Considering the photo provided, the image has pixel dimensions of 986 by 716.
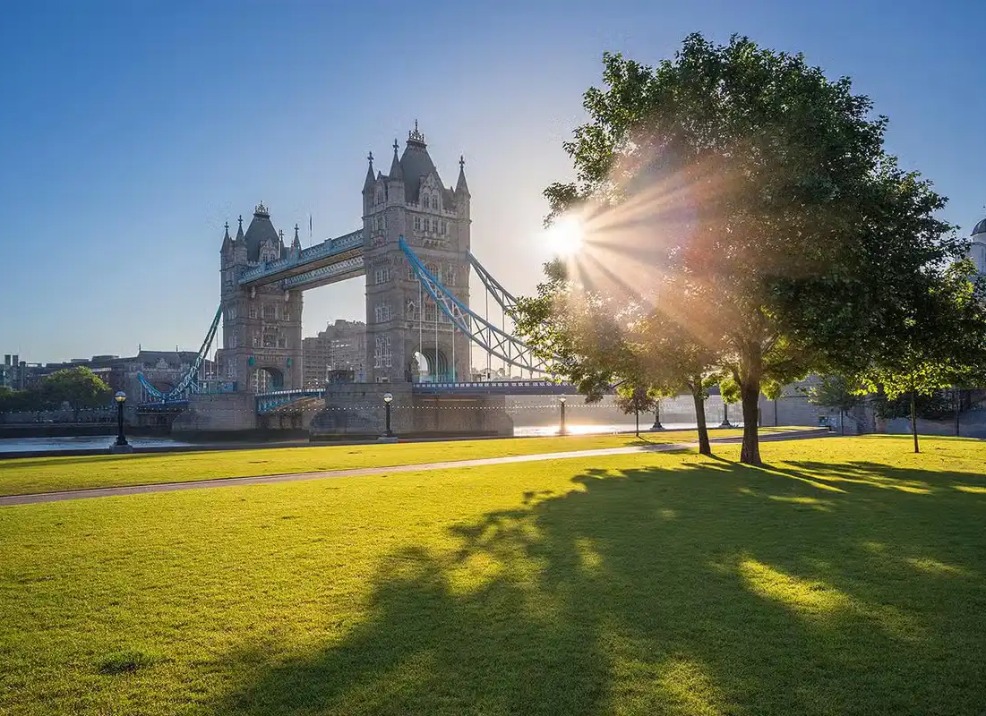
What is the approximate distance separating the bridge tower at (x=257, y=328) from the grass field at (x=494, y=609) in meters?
101

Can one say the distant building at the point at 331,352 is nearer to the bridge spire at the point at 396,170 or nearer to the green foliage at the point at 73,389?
the green foliage at the point at 73,389

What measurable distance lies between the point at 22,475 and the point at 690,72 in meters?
21.3

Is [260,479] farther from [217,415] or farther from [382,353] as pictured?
[217,415]

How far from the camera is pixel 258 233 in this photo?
12000 centimetres

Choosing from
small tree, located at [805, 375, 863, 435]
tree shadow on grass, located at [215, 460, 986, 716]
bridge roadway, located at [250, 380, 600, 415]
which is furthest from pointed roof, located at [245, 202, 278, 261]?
tree shadow on grass, located at [215, 460, 986, 716]

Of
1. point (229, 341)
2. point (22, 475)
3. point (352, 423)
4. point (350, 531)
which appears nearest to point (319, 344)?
point (229, 341)

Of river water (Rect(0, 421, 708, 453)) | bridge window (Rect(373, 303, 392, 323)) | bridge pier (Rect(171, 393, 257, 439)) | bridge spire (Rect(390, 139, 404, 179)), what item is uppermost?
bridge spire (Rect(390, 139, 404, 179))

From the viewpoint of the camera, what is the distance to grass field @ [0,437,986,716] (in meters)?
4.86

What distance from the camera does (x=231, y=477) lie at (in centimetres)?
1845

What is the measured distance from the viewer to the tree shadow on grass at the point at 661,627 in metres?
4.79

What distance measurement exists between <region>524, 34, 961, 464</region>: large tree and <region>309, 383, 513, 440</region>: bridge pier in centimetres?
4211

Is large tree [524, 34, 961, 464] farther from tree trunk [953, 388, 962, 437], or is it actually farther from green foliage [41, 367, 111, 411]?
green foliage [41, 367, 111, 411]

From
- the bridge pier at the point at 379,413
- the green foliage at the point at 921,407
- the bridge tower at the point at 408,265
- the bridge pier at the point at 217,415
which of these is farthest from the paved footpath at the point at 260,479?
the bridge pier at the point at 217,415

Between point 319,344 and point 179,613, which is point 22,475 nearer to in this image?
point 179,613
